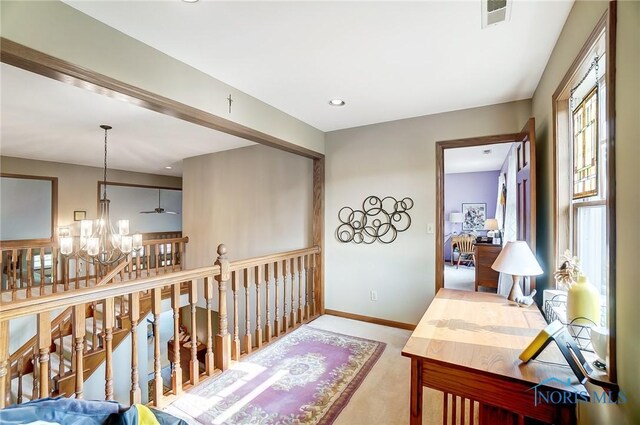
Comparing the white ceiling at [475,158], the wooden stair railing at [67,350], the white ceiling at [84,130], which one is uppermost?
the white ceiling at [475,158]

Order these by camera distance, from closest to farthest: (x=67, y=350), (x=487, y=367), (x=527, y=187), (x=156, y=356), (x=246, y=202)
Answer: (x=487, y=367)
(x=156, y=356)
(x=527, y=187)
(x=67, y=350)
(x=246, y=202)

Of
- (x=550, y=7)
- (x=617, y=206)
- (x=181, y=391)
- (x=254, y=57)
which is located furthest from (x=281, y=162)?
(x=617, y=206)

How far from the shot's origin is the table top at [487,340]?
1.21m

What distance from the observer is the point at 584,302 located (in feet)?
4.21

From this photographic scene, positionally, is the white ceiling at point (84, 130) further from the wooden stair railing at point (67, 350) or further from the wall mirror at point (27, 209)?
the wooden stair railing at point (67, 350)

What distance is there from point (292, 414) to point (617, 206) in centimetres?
203

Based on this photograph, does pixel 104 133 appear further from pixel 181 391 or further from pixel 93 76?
pixel 181 391

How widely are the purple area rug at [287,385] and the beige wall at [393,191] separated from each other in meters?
0.70

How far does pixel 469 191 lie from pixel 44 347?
28.1ft

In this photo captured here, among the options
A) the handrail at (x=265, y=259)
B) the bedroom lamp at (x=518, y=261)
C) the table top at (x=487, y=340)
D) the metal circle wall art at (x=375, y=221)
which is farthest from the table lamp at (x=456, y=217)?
the bedroom lamp at (x=518, y=261)

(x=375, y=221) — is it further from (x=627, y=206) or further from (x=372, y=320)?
(x=627, y=206)

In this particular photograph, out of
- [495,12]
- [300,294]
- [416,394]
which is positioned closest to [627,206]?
[416,394]

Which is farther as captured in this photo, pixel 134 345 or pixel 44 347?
pixel 134 345

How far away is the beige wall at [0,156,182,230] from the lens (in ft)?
16.7
